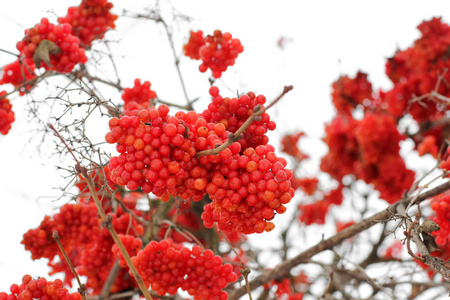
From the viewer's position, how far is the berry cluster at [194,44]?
1.42 meters

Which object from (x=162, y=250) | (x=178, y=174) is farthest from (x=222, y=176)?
(x=162, y=250)

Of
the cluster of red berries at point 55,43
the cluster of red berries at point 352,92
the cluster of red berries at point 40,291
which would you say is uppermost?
the cluster of red berries at point 352,92

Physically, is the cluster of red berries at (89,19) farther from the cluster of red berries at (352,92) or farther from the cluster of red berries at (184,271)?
the cluster of red berries at (352,92)

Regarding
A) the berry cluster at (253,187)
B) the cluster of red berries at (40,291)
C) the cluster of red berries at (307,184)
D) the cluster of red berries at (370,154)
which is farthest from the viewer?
the cluster of red berries at (307,184)

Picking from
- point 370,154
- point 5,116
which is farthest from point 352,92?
point 5,116

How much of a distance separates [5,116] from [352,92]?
1.92 m

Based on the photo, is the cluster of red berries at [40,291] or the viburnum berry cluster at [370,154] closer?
the cluster of red berries at [40,291]

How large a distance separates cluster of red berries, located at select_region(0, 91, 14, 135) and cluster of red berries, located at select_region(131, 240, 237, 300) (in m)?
0.64

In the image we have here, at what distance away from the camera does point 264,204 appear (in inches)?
31.9

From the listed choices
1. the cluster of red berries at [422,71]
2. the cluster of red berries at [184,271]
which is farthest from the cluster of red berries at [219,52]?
the cluster of red berries at [422,71]

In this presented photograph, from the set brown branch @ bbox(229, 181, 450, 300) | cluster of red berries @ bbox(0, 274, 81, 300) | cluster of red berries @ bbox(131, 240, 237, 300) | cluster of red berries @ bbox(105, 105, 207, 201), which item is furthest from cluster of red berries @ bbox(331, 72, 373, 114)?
cluster of red berries @ bbox(0, 274, 81, 300)

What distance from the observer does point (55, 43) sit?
1170 millimetres

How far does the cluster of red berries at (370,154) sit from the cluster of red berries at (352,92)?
9 cm

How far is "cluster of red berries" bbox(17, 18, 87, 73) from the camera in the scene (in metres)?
1.15
